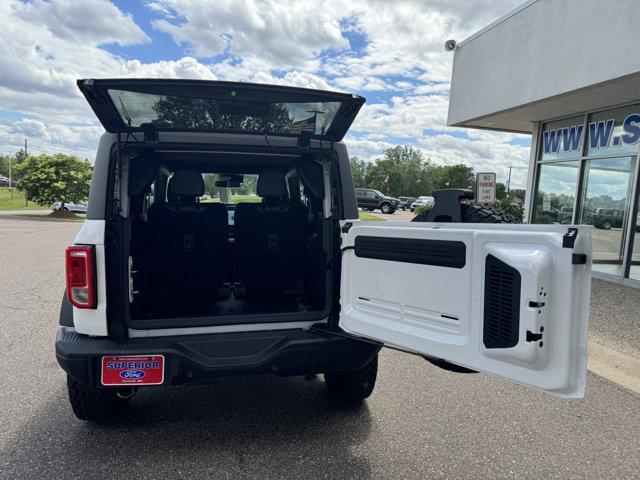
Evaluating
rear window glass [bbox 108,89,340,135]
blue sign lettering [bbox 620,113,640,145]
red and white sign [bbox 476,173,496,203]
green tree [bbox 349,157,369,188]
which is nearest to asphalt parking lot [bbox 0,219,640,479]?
rear window glass [bbox 108,89,340,135]

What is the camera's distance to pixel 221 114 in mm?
2670

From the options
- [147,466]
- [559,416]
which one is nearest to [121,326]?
[147,466]

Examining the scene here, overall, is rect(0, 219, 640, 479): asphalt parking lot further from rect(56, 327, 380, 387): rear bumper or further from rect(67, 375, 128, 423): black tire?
rect(56, 327, 380, 387): rear bumper

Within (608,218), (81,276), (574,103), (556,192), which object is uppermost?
(574,103)

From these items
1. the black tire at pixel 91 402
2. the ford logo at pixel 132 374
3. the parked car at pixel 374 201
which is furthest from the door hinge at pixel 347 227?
the parked car at pixel 374 201

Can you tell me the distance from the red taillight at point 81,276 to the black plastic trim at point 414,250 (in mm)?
1499

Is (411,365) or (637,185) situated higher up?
(637,185)

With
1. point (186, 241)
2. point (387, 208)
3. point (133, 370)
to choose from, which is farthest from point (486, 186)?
point (387, 208)

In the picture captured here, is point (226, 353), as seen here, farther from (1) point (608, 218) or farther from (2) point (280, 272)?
(1) point (608, 218)

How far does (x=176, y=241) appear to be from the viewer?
135 inches

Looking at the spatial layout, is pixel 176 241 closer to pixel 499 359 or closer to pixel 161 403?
pixel 161 403

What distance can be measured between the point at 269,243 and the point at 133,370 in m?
1.50

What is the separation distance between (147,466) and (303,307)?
136cm

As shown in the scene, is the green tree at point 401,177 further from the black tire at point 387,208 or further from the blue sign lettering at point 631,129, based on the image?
the blue sign lettering at point 631,129
